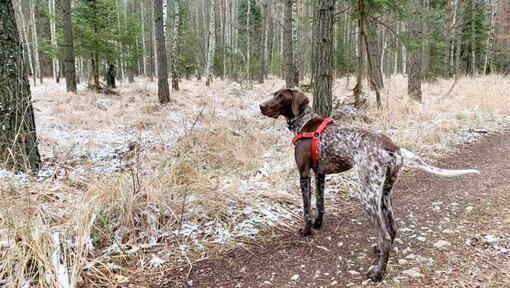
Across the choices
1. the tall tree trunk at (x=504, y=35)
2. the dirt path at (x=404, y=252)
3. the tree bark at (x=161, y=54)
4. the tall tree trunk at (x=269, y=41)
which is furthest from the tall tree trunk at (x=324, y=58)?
the tall tree trunk at (x=504, y=35)

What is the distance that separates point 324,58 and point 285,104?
10.3ft

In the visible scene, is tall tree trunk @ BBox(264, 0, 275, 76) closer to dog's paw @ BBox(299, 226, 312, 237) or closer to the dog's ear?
the dog's ear

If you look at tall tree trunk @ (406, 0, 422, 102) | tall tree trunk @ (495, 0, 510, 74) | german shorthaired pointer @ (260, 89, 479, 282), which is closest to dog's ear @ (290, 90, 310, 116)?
german shorthaired pointer @ (260, 89, 479, 282)

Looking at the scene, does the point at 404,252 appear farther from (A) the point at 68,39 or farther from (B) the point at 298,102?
(A) the point at 68,39

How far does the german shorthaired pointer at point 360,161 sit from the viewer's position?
3.01 metres

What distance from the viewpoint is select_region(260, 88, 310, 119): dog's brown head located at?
3762mm

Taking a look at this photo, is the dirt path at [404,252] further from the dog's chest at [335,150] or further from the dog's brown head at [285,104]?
the dog's brown head at [285,104]

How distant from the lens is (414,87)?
36.3 feet

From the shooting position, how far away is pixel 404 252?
343cm

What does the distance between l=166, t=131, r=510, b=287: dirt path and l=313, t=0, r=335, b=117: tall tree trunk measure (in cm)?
255

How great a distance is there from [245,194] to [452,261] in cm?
231

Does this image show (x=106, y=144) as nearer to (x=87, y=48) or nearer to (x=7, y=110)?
(x=7, y=110)

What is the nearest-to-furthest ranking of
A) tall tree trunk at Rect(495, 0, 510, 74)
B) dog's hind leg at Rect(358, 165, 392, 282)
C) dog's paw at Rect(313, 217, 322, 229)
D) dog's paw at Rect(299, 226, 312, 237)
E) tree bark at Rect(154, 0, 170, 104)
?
dog's hind leg at Rect(358, 165, 392, 282), dog's paw at Rect(299, 226, 312, 237), dog's paw at Rect(313, 217, 322, 229), tree bark at Rect(154, 0, 170, 104), tall tree trunk at Rect(495, 0, 510, 74)

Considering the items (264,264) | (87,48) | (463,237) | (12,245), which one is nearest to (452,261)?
(463,237)
